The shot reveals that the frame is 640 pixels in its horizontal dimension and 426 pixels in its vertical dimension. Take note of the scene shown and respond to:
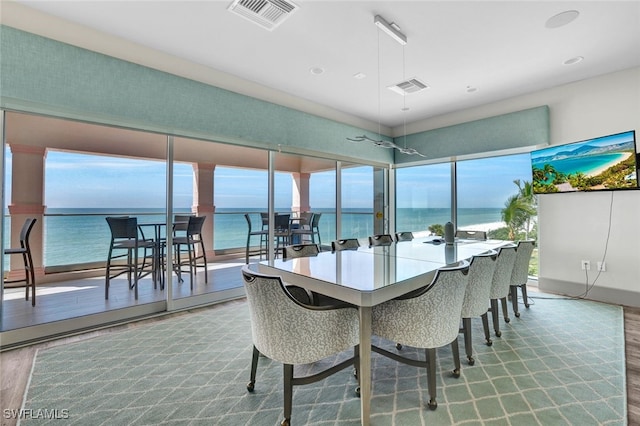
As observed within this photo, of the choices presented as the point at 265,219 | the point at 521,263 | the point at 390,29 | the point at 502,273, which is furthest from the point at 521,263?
the point at 265,219

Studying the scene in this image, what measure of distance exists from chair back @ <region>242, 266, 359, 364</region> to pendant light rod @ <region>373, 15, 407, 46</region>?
8.80 ft

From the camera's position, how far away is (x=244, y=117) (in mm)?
4148

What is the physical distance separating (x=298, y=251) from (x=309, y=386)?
1.31m

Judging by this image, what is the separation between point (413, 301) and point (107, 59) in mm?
3878

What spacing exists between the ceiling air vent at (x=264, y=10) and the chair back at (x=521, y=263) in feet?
11.5

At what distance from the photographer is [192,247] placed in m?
4.41

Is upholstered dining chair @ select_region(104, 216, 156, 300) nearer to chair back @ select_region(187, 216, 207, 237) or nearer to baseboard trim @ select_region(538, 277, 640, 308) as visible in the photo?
chair back @ select_region(187, 216, 207, 237)

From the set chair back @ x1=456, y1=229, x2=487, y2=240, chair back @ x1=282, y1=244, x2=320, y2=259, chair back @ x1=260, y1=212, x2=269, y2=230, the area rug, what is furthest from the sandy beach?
chair back @ x1=260, y1=212, x2=269, y2=230

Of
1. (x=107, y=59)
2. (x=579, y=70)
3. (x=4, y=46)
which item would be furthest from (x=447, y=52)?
(x=4, y=46)

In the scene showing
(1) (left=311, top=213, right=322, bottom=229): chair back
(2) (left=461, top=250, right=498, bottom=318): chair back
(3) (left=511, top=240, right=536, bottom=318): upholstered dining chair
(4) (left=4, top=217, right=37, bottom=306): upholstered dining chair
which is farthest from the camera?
(1) (left=311, top=213, right=322, bottom=229): chair back

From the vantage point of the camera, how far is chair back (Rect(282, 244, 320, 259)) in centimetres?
294

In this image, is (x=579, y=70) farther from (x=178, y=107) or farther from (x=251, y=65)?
(x=178, y=107)

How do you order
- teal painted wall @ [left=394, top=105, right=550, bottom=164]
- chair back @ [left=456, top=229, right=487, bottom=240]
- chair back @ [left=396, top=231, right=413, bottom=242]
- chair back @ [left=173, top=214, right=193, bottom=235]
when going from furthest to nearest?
chair back @ [left=396, top=231, right=413, bottom=242] → teal painted wall @ [left=394, top=105, right=550, bottom=164] → chair back @ [left=456, top=229, right=487, bottom=240] → chair back @ [left=173, top=214, right=193, bottom=235]

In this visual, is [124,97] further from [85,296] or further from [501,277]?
[501,277]
